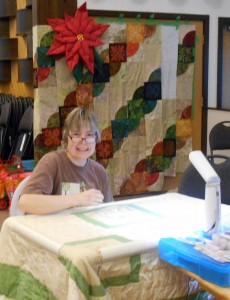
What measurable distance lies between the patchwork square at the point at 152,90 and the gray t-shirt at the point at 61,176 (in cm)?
251

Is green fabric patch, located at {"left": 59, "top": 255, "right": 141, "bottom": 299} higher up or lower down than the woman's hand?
lower down

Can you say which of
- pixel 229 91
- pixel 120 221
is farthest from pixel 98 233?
pixel 229 91

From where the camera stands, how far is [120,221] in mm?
1946

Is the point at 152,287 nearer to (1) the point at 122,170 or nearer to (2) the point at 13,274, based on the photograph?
(2) the point at 13,274

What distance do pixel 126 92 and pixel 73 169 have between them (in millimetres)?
2518

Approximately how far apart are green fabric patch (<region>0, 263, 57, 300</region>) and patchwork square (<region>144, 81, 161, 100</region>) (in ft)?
10.3

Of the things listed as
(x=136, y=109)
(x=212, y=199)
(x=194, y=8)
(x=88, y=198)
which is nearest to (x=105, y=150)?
(x=136, y=109)

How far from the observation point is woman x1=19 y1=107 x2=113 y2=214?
219 cm

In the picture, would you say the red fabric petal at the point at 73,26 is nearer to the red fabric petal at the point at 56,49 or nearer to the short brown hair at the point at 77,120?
the red fabric petal at the point at 56,49

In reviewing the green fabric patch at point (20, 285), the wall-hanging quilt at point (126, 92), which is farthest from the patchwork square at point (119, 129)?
the green fabric patch at point (20, 285)

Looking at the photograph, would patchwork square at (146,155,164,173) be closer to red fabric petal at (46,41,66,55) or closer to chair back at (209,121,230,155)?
chair back at (209,121,230,155)

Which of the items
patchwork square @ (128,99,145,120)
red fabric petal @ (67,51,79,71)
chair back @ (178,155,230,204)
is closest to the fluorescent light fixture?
chair back @ (178,155,230,204)

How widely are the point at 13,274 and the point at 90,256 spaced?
1.58 ft

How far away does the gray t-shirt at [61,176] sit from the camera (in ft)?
7.21
